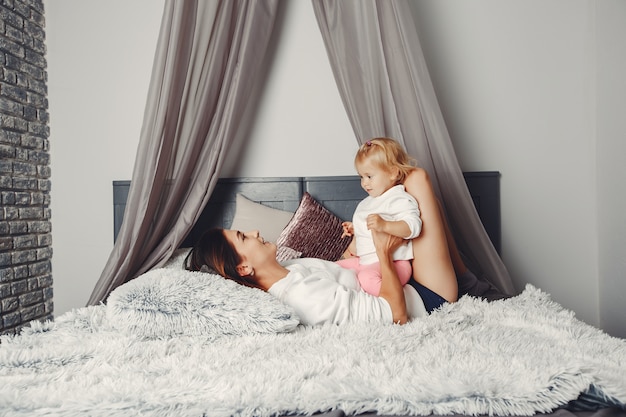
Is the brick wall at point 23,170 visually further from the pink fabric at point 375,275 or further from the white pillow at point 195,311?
the pink fabric at point 375,275

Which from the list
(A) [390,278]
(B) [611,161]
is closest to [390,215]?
(A) [390,278]

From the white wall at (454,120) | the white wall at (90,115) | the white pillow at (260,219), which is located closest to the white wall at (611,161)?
the white wall at (454,120)

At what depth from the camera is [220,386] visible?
1.22m

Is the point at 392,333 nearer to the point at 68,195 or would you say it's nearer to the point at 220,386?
the point at 220,386

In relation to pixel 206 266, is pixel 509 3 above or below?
above

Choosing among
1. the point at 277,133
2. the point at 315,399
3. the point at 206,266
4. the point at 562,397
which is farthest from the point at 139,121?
the point at 562,397

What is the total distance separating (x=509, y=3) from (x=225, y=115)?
1.78 meters

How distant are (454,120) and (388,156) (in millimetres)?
1002

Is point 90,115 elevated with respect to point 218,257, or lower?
elevated

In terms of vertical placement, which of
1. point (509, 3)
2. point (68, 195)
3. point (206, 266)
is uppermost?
point (509, 3)

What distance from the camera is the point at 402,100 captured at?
98.7 inches

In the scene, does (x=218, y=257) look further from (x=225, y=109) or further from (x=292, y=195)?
(x=292, y=195)

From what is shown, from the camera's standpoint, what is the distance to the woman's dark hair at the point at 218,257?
6.61 feet

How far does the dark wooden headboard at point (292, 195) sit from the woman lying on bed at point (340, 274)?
0.77m
